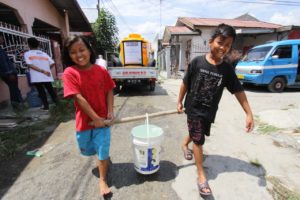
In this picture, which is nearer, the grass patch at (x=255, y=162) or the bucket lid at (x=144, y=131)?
the bucket lid at (x=144, y=131)

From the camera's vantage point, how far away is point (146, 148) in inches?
82.0

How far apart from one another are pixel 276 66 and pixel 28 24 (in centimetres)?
900

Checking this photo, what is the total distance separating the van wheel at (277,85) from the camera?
7.43 m

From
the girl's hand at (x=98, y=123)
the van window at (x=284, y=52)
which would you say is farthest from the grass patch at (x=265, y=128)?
the van window at (x=284, y=52)

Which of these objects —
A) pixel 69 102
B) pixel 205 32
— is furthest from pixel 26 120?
pixel 205 32

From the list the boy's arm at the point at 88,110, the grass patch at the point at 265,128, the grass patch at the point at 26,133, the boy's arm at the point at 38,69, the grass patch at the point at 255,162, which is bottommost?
the grass patch at the point at 255,162

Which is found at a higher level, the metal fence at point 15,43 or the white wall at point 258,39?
the white wall at point 258,39

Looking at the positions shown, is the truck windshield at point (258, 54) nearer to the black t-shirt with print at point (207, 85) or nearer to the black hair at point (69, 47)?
the black t-shirt with print at point (207, 85)

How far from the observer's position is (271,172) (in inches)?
96.0

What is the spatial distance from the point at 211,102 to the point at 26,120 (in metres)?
3.99

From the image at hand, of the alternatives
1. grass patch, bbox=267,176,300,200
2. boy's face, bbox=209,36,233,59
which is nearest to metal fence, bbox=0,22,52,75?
boy's face, bbox=209,36,233,59

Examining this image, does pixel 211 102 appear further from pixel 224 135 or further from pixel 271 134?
pixel 271 134

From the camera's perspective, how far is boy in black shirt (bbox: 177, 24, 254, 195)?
2.00 metres

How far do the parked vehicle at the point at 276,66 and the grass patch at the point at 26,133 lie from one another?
662cm
